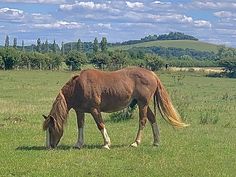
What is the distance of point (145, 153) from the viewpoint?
13953mm

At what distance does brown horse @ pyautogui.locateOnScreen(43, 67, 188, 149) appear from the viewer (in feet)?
47.0

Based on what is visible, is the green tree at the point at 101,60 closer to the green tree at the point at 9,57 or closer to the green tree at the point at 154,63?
the green tree at the point at 154,63

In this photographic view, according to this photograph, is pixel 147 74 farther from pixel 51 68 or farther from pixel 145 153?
pixel 51 68

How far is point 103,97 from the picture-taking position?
1487 centimetres

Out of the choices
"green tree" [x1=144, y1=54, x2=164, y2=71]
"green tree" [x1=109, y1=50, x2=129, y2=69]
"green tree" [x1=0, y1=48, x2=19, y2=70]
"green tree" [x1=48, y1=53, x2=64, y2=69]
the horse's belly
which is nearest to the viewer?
the horse's belly

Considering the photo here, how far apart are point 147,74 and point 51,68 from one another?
91.0 m

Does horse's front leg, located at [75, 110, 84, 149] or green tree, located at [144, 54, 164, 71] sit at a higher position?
horse's front leg, located at [75, 110, 84, 149]

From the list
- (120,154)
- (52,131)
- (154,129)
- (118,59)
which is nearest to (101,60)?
(118,59)

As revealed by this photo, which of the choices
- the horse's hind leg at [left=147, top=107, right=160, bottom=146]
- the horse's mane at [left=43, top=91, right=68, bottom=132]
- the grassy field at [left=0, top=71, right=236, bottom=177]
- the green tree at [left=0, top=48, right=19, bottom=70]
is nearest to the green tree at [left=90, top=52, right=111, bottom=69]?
the green tree at [left=0, top=48, right=19, bottom=70]

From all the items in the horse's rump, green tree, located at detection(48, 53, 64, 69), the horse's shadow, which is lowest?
green tree, located at detection(48, 53, 64, 69)

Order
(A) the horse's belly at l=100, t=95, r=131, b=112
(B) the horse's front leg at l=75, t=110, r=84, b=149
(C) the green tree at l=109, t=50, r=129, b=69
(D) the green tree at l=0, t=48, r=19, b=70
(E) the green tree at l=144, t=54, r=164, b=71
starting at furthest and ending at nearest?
(E) the green tree at l=144, t=54, r=164, b=71 → (C) the green tree at l=109, t=50, r=129, b=69 → (D) the green tree at l=0, t=48, r=19, b=70 → (A) the horse's belly at l=100, t=95, r=131, b=112 → (B) the horse's front leg at l=75, t=110, r=84, b=149

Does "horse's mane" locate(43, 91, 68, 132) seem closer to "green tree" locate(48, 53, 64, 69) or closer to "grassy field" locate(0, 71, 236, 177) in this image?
"grassy field" locate(0, 71, 236, 177)

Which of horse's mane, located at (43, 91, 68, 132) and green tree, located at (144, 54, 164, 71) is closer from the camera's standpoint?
horse's mane, located at (43, 91, 68, 132)

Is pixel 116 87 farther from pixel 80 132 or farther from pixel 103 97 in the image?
pixel 80 132
